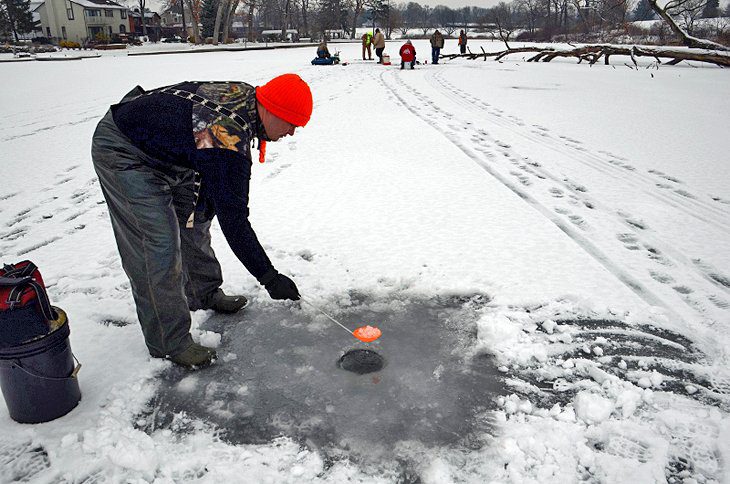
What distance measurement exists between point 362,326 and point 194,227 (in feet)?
3.79

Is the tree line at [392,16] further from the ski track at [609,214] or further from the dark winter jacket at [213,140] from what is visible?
the dark winter jacket at [213,140]

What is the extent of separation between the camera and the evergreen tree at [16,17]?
162ft

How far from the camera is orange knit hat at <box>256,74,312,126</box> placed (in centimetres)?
222

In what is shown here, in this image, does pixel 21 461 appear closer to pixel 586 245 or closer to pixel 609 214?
pixel 586 245

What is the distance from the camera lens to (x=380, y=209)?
496cm

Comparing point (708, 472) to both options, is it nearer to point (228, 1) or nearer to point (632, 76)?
point (632, 76)

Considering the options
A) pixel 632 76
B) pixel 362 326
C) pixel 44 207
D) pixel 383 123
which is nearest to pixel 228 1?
pixel 632 76

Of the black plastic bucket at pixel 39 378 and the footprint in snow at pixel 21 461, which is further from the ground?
the black plastic bucket at pixel 39 378

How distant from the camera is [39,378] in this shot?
83.4 inches

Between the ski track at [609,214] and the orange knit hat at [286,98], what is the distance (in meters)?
2.56

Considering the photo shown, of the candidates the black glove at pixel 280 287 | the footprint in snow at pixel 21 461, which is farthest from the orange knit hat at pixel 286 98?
Result: the footprint in snow at pixel 21 461

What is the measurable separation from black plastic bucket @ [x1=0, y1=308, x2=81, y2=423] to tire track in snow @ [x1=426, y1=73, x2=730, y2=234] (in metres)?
4.87

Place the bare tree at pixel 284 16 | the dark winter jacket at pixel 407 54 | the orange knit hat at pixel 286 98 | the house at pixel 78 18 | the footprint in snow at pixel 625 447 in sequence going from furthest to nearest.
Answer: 1. the bare tree at pixel 284 16
2. the house at pixel 78 18
3. the dark winter jacket at pixel 407 54
4. the orange knit hat at pixel 286 98
5. the footprint in snow at pixel 625 447

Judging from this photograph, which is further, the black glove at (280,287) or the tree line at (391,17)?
the tree line at (391,17)
